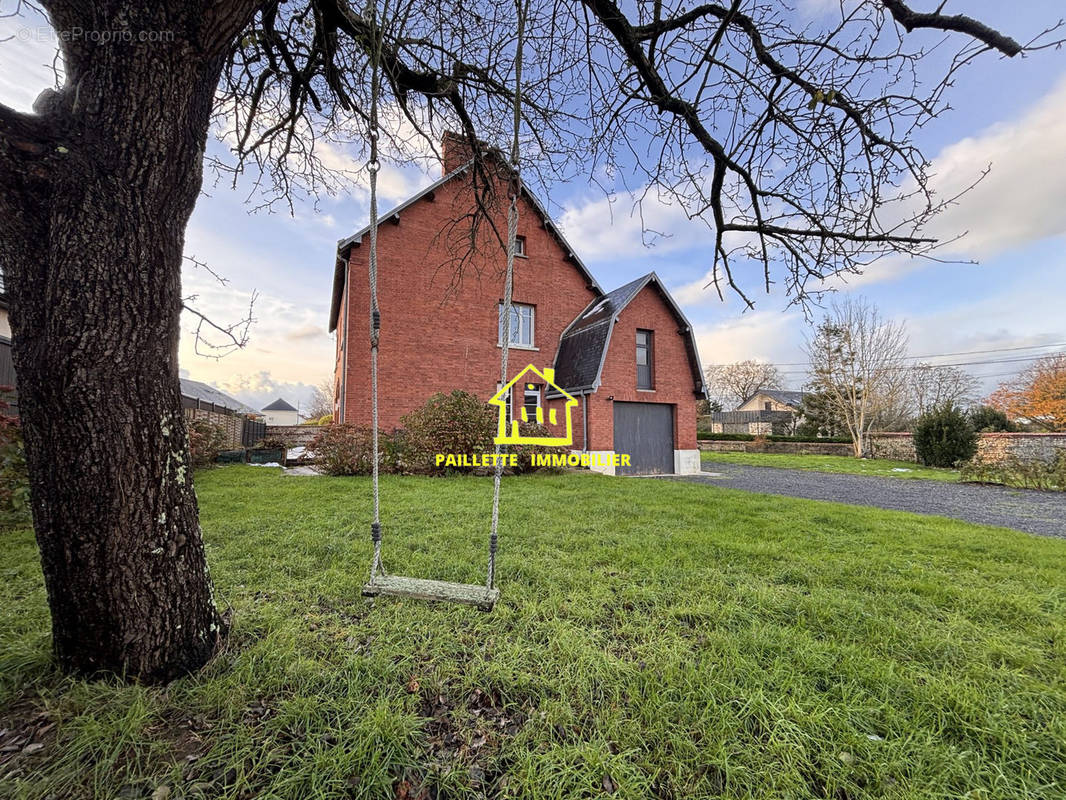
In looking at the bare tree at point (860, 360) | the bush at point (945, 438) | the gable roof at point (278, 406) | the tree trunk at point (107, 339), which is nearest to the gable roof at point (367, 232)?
the tree trunk at point (107, 339)

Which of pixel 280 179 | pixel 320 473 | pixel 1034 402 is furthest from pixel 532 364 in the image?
pixel 1034 402

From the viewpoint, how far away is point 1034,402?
2169cm

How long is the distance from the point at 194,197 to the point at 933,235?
479 cm

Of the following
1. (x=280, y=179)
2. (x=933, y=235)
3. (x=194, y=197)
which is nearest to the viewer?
(x=194, y=197)

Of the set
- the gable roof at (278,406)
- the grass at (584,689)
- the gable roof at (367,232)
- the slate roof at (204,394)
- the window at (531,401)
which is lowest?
the grass at (584,689)

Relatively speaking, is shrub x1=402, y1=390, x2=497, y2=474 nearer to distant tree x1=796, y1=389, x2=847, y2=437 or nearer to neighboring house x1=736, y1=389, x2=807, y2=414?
distant tree x1=796, y1=389, x2=847, y2=437

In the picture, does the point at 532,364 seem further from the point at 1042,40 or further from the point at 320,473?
the point at 1042,40

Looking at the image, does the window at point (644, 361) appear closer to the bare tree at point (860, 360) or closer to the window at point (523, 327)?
the window at point (523, 327)

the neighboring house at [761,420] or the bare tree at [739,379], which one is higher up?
the bare tree at [739,379]

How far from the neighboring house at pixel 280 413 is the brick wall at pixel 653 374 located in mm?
50720

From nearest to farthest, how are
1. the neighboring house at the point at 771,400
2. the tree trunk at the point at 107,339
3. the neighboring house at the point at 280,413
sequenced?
the tree trunk at the point at 107,339 → the neighboring house at the point at 771,400 → the neighboring house at the point at 280,413

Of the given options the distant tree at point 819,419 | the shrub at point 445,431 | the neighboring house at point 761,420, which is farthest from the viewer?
the neighboring house at point 761,420

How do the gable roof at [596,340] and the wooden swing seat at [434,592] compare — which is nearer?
the wooden swing seat at [434,592]

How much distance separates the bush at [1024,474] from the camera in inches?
379
